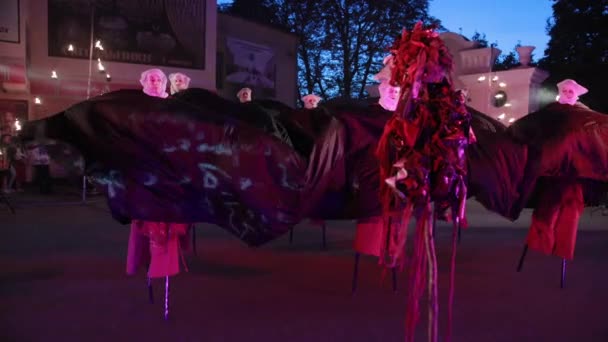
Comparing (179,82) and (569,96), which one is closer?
(569,96)

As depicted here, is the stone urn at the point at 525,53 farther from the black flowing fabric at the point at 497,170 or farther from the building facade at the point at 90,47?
the black flowing fabric at the point at 497,170

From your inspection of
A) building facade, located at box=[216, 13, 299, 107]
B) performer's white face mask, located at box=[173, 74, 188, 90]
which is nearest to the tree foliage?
building facade, located at box=[216, 13, 299, 107]

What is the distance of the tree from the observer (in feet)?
59.1

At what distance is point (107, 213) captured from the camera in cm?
927

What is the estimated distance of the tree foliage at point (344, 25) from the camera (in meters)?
25.4

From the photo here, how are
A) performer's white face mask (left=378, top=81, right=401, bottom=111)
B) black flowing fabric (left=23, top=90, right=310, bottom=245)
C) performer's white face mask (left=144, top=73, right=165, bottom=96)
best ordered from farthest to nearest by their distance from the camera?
performer's white face mask (left=378, top=81, right=401, bottom=111)
performer's white face mask (left=144, top=73, right=165, bottom=96)
black flowing fabric (left=23, top=90, right=310, bottom=245)

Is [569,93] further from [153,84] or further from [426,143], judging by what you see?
[153,84]

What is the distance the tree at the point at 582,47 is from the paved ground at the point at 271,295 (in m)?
13.3

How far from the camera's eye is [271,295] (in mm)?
4496

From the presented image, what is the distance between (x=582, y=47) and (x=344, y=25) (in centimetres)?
1088

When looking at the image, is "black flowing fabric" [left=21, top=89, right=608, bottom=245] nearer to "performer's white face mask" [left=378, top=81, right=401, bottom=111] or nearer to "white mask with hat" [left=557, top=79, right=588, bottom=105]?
"performer's white face mask" [left=378, top=81, right=401, bottom=111]

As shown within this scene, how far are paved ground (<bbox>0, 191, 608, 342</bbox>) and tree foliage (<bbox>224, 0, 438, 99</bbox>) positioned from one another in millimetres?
20077

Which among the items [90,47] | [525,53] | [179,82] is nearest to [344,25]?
[525,53]

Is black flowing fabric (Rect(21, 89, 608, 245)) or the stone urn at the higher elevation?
the stone urn
